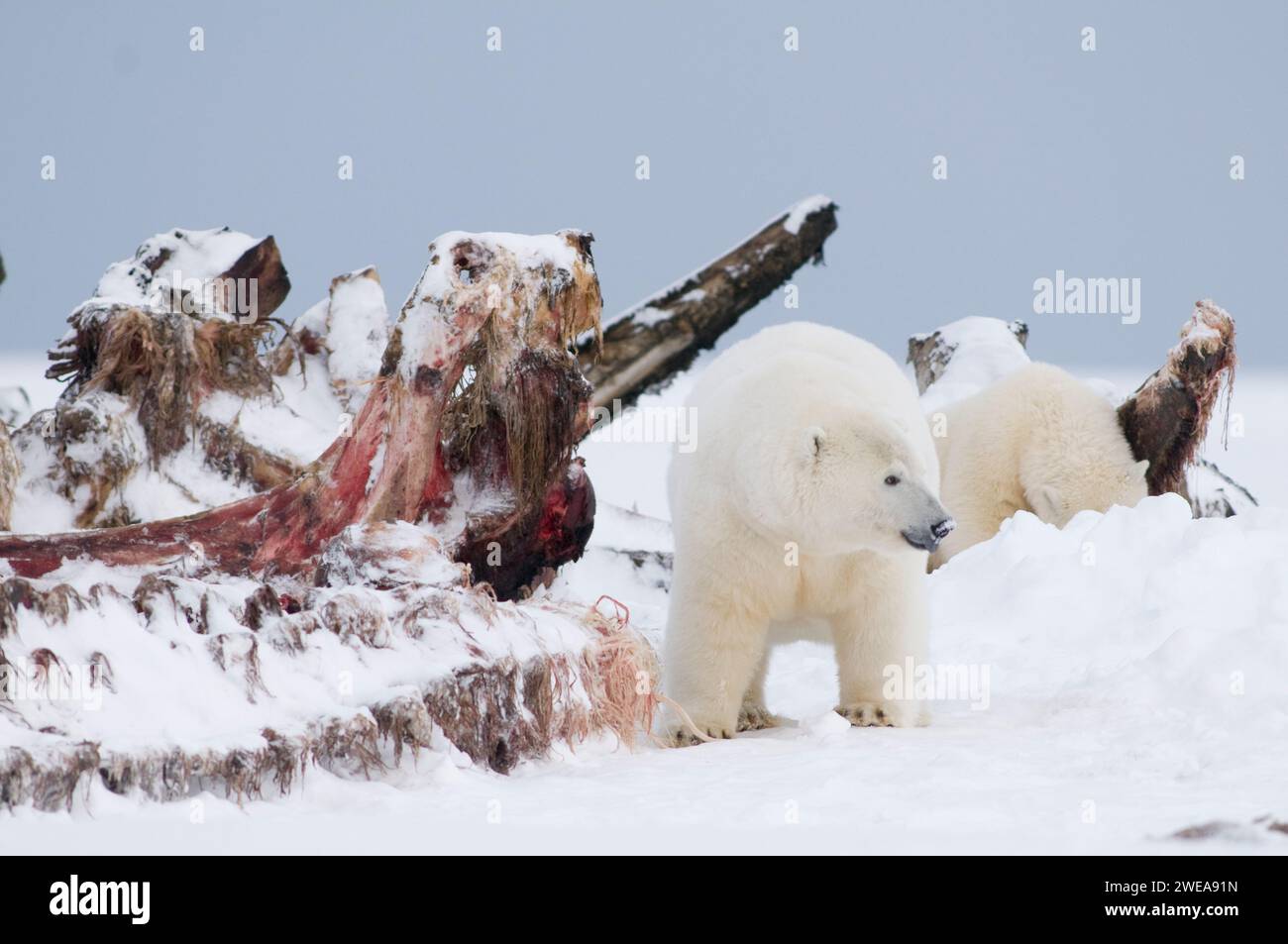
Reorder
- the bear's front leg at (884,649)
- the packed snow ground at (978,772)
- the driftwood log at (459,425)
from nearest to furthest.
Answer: the packed snow ground at (978,772) → the bear's front leg at (884,649) → the driftwood log at (459,425)

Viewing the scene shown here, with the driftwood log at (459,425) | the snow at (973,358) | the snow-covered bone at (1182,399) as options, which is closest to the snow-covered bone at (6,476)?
the driftwood log at (459,425)

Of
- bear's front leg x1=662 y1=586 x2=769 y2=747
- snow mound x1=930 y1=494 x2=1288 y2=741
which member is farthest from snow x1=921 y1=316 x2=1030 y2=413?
bear's front leg x1=662 y1=586 x2=769 y2=747

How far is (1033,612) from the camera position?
7000 mm

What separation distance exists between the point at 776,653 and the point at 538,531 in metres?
1.57

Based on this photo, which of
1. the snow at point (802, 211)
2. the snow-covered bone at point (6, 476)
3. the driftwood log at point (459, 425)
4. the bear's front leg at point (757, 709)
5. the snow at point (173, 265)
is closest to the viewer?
the bear's front leg at point (757, 709)

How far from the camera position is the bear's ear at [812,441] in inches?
198

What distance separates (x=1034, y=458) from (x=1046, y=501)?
0.34 metres

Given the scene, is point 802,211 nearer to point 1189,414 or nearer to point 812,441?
point 1189,414

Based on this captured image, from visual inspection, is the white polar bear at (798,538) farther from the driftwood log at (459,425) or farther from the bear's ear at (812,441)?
the driftwood log at (459,425)

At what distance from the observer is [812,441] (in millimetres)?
5039

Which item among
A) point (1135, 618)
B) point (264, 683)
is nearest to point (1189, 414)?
point (1135, 618)

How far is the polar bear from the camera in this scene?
10.5m

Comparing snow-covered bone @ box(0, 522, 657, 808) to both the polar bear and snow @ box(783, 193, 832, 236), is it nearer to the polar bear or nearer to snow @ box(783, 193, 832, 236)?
the polar bear

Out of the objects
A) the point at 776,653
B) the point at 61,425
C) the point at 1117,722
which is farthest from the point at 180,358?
the point at 1117,722
